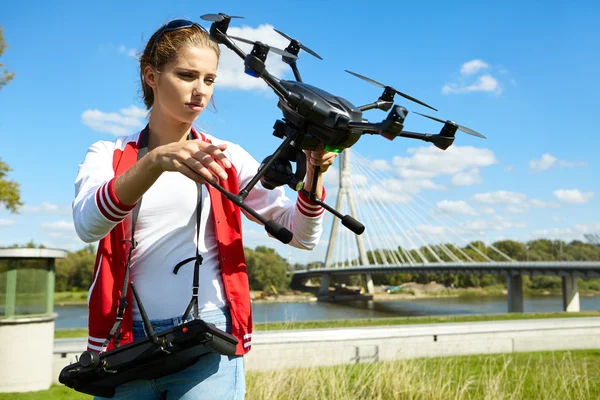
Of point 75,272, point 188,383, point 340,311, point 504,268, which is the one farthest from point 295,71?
point 75,272

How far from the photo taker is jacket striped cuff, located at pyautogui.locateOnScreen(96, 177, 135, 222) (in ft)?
4.45

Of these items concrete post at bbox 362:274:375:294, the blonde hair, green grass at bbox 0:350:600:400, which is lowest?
concrete post at bbox 362:274:375:294

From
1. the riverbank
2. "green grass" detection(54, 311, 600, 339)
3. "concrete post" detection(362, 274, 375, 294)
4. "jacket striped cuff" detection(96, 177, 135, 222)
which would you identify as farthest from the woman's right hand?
"concrete post" detection(362, 274, 375, 294)

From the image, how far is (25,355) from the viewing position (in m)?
5.69

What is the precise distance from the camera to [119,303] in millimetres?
1586

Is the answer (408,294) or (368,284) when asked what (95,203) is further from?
(408,294)

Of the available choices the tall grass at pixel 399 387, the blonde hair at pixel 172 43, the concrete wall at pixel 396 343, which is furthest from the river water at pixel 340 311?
the blonde hair at pixel 172 43

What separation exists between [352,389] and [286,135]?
162 inches

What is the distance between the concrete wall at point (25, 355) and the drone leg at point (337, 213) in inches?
200

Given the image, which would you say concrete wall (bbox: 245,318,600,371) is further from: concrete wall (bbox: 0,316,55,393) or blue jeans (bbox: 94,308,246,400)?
blue jeans (bbox: 94,308,246,400)

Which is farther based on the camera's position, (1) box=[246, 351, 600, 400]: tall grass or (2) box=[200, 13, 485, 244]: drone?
(1) box=[246, 351, 600, 400]: tall grass

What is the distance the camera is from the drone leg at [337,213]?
4.81 ft

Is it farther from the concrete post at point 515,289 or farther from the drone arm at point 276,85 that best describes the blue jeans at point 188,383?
the concrete post at point 515,289

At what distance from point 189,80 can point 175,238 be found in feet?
1.48
